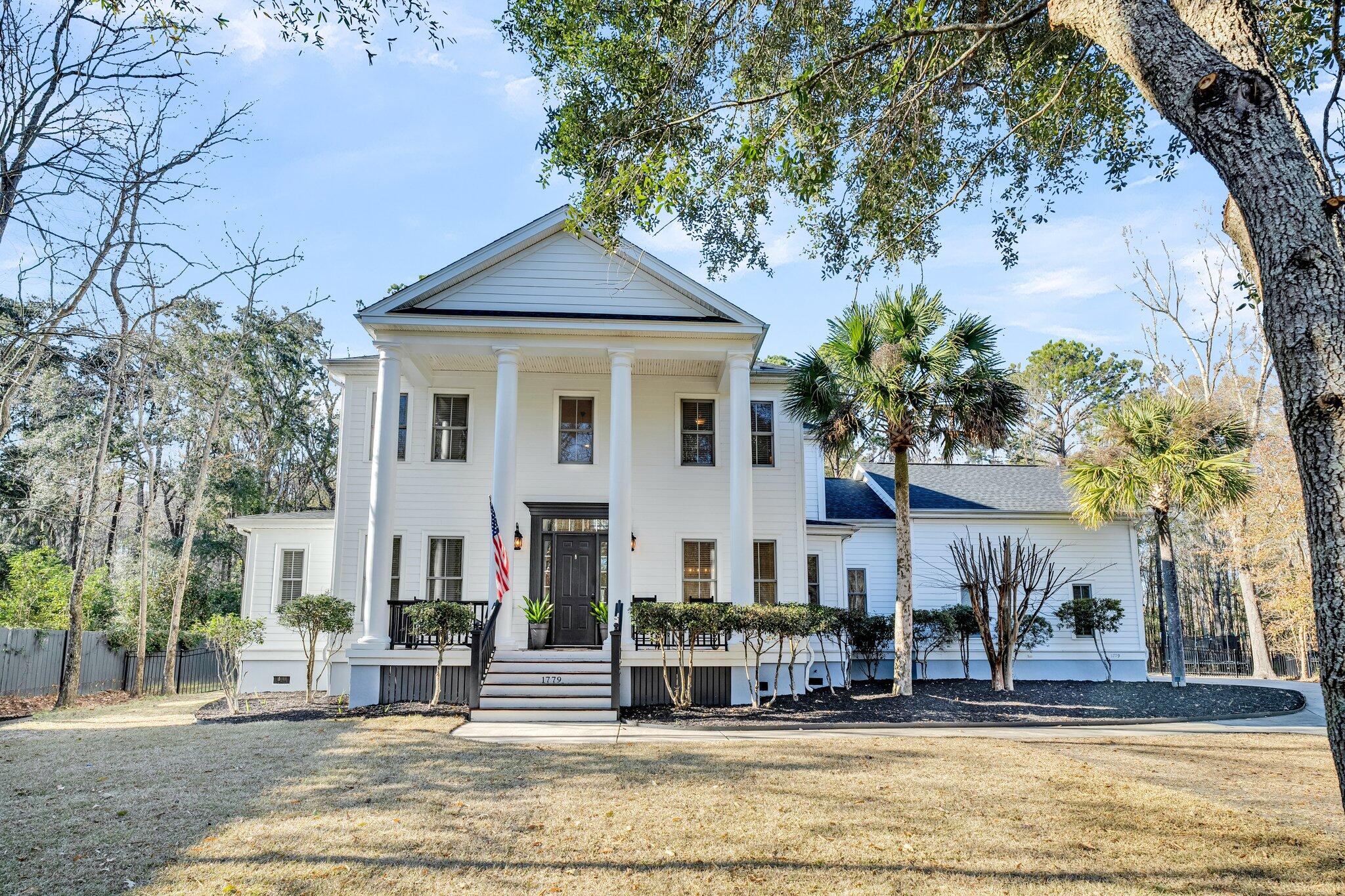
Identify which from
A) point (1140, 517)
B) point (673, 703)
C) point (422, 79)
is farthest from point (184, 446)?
point (1140, 517)

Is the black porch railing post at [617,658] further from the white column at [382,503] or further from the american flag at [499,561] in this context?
the white column at [382,503]

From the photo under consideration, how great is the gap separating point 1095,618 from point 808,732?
1249 cm

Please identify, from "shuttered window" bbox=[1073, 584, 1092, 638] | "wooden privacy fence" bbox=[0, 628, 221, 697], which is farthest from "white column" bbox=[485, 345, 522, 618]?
"shuttered window" bbox=[1073, 584, 1092, 638]

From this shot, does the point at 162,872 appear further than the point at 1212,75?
Yes

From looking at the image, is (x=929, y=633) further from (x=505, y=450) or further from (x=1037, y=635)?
(x=505, y=450)

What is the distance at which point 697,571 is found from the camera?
16328 millimetres

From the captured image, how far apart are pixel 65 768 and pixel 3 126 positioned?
19.5 ft

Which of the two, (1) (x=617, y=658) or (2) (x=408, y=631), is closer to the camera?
(1) (x=617, y=658)

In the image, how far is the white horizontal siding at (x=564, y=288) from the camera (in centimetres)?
1527

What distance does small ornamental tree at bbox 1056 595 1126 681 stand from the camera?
20297 mm

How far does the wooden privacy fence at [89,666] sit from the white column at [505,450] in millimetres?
7580

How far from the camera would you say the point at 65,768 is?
7.87 meters

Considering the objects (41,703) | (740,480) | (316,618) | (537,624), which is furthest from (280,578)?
(740,480)

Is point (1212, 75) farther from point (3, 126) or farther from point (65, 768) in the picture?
point (65, 768)
